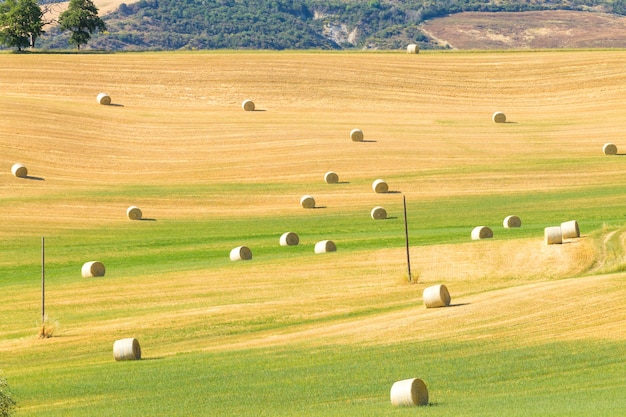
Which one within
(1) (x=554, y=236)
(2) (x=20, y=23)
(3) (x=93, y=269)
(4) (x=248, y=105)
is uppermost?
(2) (x=20, y=23)

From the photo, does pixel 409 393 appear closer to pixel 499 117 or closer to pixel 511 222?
pixel 511 222

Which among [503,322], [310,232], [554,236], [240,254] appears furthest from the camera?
[310,232]

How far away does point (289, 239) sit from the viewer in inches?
1822

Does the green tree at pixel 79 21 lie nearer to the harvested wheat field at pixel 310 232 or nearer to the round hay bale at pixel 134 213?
the harvested wheat field at pixel 310 232

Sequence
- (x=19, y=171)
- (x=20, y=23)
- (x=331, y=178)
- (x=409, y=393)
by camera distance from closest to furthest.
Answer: (x=409, y=393) → (x=19, y=171) → (x=331, y=178) → (x=20, y=23)

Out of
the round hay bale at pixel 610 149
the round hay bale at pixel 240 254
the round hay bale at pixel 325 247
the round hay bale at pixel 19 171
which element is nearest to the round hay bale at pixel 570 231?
the round hay bale at pixel 325 247

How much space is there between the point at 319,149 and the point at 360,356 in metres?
33.6

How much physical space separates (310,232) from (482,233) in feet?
23.9

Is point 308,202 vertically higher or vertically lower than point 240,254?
higher

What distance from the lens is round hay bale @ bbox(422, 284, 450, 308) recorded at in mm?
33344

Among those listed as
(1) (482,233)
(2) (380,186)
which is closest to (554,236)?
(1) (482,233)

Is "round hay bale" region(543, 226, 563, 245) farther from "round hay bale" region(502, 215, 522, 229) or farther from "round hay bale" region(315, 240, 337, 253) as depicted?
"round hay bale" region(315, 240, 337, 253)

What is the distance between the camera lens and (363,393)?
25.4 meters

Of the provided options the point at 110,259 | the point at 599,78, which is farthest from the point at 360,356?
the point at 599,78
